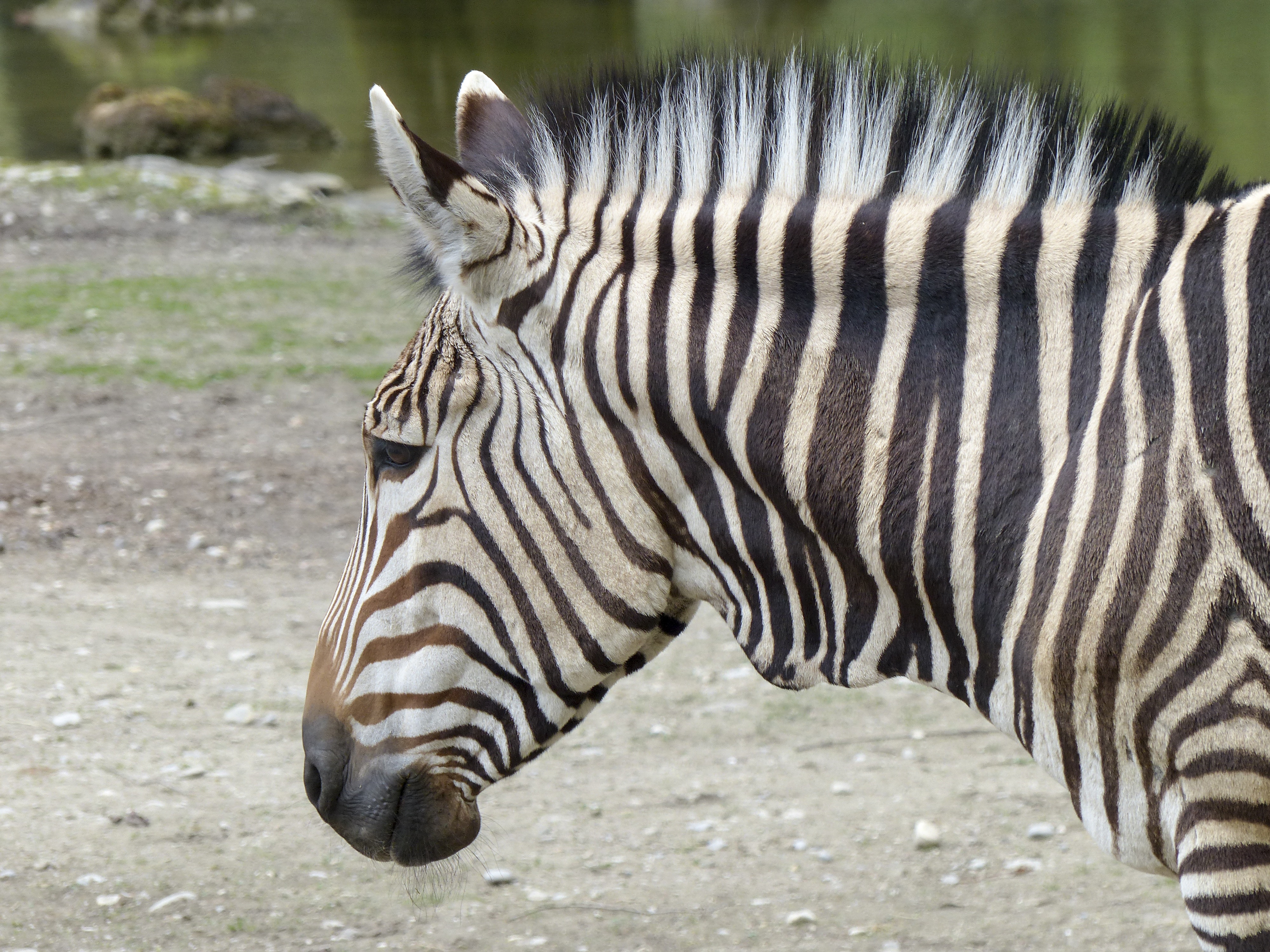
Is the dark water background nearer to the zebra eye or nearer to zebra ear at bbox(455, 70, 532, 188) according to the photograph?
zebra ear at bbox(455, 70, 532, 188)

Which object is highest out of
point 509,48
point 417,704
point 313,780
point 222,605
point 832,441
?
point 832,441

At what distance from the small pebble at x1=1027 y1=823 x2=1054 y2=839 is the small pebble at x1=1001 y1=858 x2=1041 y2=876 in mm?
136

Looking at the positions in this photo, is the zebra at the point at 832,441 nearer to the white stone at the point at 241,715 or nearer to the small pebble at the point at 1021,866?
the small pebble at the point at 1021,866

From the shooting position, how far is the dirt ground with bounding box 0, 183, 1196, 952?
12.5ft

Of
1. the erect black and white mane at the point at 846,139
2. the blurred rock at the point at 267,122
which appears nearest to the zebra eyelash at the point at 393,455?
the erect black and white mane at the point at 846,139

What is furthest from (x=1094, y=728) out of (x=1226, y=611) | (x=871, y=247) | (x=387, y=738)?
(x=387, y=738)

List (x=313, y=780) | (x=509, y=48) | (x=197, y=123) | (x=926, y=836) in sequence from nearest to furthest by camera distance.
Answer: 1. (x=313, y=780)
2. (x=926, y=836)
3. (x=197, y=123)
4. (x=509, y=48)

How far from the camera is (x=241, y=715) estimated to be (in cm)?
497

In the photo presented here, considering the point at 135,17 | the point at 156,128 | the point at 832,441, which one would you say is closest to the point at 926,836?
the point at 832,441

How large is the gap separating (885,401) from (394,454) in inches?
34.8

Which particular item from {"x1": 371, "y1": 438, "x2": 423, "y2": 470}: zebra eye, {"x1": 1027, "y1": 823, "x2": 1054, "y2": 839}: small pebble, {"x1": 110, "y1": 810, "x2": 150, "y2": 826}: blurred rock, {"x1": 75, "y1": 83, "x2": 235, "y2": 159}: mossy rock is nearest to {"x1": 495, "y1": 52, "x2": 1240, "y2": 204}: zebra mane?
{"x1": 371, "y1": 438, "x2": 423, "y2": 470}: zebra eye

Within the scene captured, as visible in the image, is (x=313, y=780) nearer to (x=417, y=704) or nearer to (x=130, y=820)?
(x=417, y=704)

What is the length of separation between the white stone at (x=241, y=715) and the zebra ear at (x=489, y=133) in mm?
3139

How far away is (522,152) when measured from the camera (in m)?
2.38
